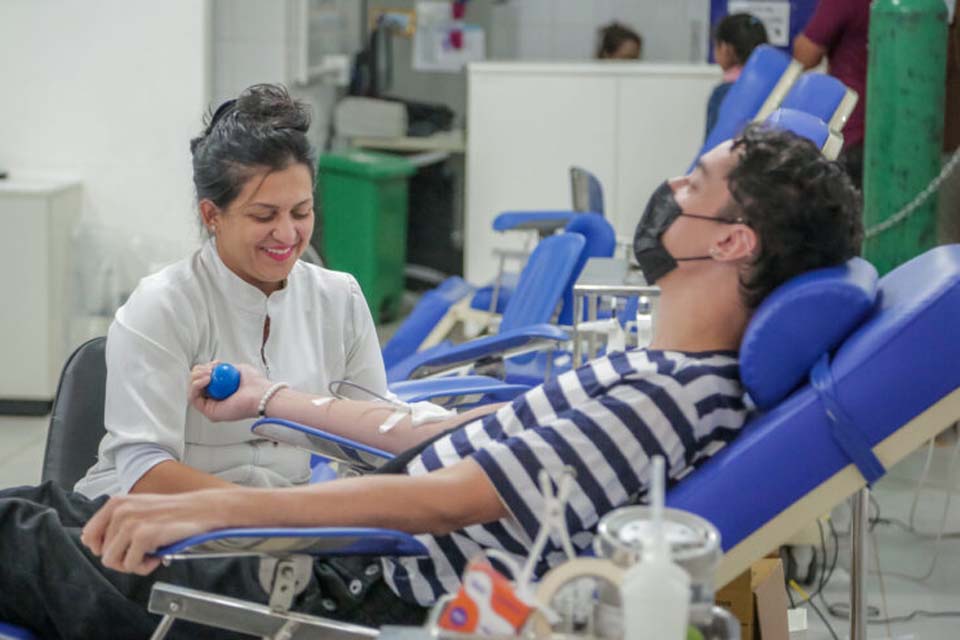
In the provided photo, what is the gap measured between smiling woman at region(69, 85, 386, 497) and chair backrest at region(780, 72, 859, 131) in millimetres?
1364

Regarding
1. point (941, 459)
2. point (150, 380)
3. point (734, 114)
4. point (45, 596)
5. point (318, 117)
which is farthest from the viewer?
point (318, 117)

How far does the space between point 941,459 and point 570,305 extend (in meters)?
1.39

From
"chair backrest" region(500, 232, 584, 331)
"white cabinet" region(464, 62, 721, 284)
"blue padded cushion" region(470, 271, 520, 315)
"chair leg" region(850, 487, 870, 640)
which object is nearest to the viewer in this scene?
"chair leg" region(850, 487, 870, 640)

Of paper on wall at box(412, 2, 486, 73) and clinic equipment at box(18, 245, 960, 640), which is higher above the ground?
paper on wall at box(412, 2, 486, 73)

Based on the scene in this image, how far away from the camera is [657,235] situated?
194 centimetres

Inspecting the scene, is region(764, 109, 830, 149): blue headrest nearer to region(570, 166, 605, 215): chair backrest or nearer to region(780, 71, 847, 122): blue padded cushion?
region(780, 71, 847, 122): blue padded cushion

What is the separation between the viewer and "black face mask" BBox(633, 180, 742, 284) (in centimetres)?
193

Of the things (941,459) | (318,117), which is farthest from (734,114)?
(318,117)

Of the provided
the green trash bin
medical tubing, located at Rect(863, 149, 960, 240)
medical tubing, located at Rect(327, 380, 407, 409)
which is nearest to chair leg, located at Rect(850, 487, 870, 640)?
medical tubing, located at Rect(327, 380, 407, 409)

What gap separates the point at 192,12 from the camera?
17.1ft

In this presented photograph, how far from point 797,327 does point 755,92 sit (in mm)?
2340

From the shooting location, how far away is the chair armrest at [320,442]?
2062 mm

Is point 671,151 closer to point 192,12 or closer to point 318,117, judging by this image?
point 318,117

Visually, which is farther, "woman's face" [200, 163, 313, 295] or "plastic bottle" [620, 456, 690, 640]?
"woman's face" [200, 163, 313, 295]
